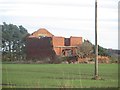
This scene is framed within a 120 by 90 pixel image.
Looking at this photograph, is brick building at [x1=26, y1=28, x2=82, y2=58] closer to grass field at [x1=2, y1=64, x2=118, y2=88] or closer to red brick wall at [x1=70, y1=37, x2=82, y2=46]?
red brick wall at [x1=70, y1=37, x2=82, y2=46]

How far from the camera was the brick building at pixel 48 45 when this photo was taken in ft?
227

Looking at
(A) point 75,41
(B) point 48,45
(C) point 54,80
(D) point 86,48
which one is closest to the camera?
(C) point 54,80

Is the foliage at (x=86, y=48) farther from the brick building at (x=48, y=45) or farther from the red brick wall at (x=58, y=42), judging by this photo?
the red brick wall at (x=58, y=42)

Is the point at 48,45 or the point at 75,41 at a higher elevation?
the point at 75,41

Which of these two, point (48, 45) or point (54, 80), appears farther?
point (48, 45)

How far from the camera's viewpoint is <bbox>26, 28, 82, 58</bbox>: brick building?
69.2 meters

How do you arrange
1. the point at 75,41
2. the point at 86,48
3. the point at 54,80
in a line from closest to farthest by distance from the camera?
the point at 54,80 → the point at 86,48 → the point at 75,41

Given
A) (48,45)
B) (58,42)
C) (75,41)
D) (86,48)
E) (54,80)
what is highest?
(75,41)

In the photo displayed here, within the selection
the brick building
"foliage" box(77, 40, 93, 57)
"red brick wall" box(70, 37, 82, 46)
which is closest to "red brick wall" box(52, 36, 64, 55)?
the brick building

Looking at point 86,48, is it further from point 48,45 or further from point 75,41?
point 48,45

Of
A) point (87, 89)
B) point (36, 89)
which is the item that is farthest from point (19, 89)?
point (87, 89)

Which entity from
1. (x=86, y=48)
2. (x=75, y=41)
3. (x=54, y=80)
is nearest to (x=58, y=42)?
(x=75, y=41)

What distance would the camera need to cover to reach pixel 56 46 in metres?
71.6

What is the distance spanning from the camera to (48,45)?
Answer: 71812 millimetres
